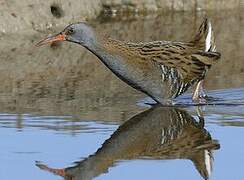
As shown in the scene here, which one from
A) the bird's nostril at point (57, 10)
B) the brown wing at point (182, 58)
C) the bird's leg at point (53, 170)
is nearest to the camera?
the bird's leg at point (53, 170)

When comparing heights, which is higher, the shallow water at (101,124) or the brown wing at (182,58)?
the brown wing at (182,58)

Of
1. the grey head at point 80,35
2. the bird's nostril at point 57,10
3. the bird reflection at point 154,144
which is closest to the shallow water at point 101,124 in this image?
the bird reflection at point 154,144

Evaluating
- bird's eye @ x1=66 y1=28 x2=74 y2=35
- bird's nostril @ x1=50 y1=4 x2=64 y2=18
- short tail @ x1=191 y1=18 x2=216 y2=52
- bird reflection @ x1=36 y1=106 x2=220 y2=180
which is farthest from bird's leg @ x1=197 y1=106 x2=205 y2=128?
bird's nostril @ x1=50 y1=4 x2=64 y2=18

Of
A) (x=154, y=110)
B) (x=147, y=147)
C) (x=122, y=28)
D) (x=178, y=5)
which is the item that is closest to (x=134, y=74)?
(x=154, y=110)

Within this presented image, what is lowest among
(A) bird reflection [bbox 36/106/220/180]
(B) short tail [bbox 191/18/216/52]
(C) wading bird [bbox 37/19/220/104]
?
(A) bird reflection [bbox 36/106/220/180]

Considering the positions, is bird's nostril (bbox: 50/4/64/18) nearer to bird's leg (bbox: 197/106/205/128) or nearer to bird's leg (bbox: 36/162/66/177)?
bird's leg (bbox: 197/106/205/128)

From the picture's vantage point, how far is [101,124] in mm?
12062

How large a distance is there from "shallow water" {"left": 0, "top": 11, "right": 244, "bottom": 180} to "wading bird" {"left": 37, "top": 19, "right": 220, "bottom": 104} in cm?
26

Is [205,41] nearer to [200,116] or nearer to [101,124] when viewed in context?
[200,116]

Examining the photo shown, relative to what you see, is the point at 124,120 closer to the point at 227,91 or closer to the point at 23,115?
the point at 23,115

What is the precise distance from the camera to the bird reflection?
9961 millimetres

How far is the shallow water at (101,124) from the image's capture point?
32.9ft

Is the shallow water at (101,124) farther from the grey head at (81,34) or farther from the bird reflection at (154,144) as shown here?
the grey head at (81,34)

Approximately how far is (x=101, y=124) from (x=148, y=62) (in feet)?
4.47
